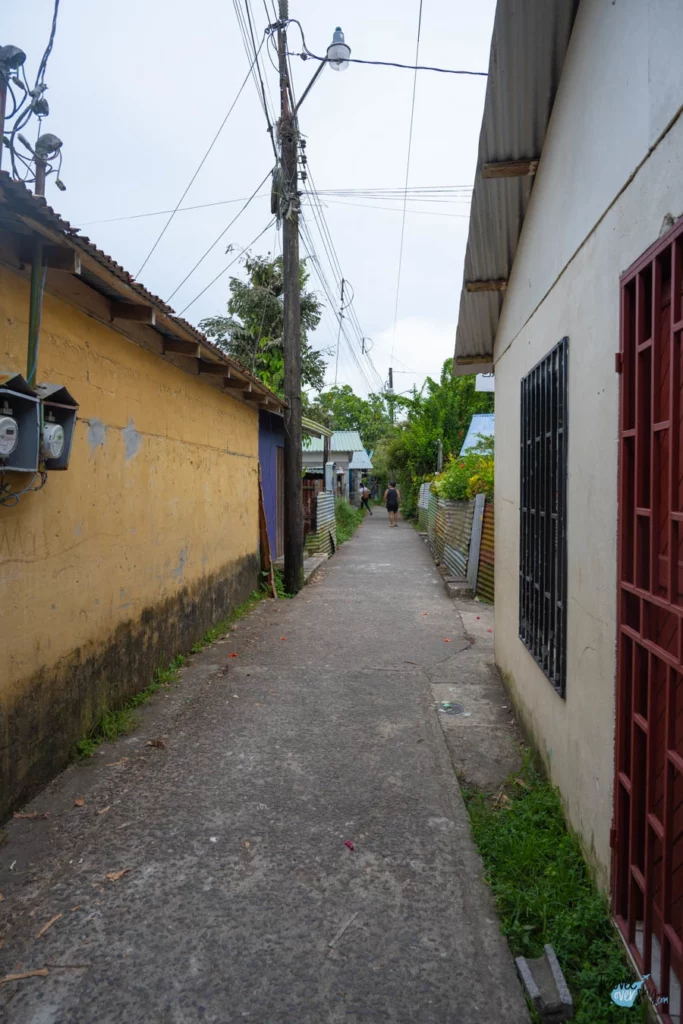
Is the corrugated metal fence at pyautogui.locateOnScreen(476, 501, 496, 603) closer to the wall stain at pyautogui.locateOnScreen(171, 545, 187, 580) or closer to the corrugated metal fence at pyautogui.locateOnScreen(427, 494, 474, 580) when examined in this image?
the corrugated metal fence at pyautogui.locateOnScreen(427, 494, 474, 580)

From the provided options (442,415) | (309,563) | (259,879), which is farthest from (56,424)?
(442,415)

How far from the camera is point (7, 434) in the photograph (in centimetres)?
328

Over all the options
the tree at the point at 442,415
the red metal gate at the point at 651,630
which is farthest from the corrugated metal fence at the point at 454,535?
the tree at the point at 442,415

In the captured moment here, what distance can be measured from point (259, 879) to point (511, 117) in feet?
14.7

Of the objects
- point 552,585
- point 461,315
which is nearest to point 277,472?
point 461,315

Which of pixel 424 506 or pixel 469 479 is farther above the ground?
pixel 469 479

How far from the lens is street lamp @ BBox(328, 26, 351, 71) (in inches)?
Answer: 347

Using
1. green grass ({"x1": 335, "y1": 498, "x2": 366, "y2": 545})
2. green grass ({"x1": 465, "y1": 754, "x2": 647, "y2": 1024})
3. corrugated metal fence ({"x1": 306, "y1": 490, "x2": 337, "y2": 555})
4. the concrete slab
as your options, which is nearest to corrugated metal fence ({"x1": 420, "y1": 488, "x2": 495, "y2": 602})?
the concrete slab

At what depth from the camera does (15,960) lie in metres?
2.51

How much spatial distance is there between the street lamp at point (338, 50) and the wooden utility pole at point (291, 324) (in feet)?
4.79

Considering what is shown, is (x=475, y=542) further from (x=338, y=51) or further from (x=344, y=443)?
(x=344, y=443)

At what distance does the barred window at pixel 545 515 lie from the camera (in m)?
3.68

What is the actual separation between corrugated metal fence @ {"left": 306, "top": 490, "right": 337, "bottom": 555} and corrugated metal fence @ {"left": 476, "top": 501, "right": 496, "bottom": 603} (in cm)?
531

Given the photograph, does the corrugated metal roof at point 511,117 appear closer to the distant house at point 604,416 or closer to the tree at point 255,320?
the distant house at point 604,416
